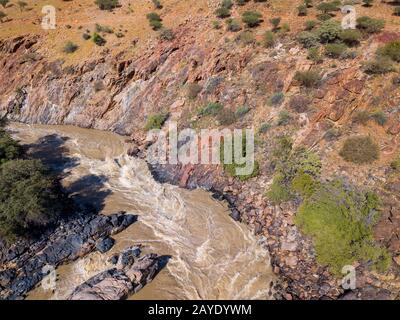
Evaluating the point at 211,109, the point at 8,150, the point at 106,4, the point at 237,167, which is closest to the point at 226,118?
the point at 211,109

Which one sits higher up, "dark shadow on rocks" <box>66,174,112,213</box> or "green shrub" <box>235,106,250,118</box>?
"green shrub" <box>235,106,250,118</box>

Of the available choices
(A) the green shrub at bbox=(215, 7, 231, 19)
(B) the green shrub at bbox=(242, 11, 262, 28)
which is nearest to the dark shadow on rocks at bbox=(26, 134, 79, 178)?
(A) the green shrub at bbox=(215, 7, 231, 19)

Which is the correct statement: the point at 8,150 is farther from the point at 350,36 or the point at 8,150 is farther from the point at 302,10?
the point at 302,10

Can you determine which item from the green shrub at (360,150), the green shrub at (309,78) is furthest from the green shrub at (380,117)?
the green shrub at (309,78)

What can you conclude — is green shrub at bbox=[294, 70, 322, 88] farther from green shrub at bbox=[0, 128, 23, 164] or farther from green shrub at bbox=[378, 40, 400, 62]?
green shrub at bbox=[0, 128, 23, 164]
